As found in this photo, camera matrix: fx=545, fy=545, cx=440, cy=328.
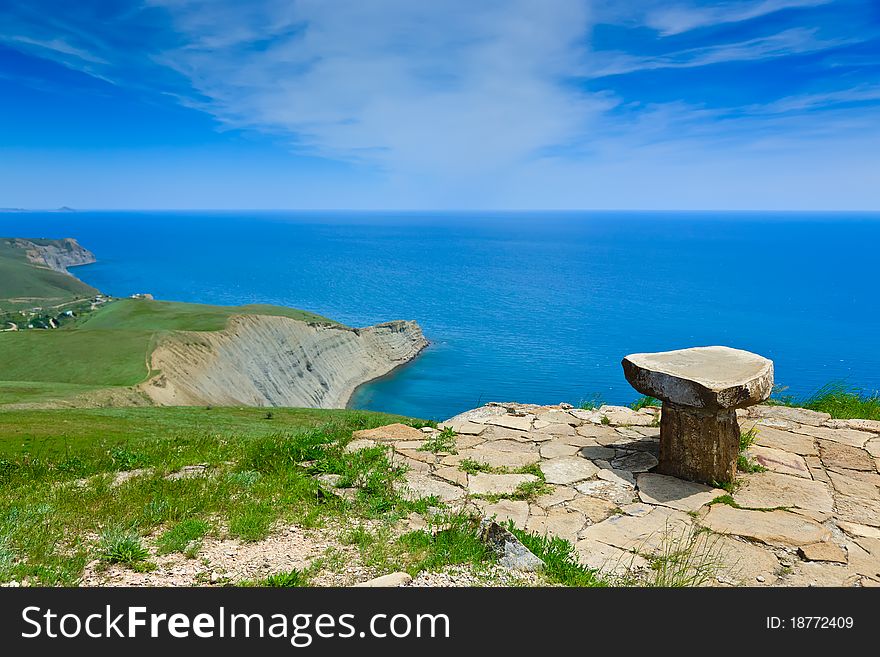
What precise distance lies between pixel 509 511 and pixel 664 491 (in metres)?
2.25

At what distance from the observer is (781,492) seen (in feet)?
24.0

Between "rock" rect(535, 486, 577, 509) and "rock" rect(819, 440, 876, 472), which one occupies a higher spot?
"rock" rect(819, 440, 876, 472)

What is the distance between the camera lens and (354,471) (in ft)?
25.7

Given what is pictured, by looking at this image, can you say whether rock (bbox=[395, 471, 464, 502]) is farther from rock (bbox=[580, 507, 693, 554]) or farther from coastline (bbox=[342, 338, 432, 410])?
coastline (bbox=[342, 338, 432, 410])

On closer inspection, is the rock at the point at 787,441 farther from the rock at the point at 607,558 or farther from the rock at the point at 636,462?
the rock at the point at 607,558

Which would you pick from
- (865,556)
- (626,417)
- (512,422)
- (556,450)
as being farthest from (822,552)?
(512,422)

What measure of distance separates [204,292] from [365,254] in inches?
2870

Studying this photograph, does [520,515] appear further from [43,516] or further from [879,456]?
[879,456]

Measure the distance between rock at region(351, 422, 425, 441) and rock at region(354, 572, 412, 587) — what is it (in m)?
4.93

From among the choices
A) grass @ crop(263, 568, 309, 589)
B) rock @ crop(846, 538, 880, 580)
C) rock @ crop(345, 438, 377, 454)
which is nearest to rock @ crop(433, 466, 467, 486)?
rock @ crop(345, 438, 377, 454)

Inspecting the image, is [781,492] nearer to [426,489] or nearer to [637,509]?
[637,509]

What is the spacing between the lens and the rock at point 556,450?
8945mm

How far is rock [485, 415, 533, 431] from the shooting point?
34.4 feet

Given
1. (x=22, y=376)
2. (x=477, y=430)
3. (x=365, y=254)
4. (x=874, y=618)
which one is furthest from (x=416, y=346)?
(x=365, y=254)
